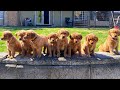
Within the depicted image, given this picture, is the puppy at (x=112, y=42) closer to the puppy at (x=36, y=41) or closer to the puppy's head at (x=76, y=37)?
the puppy's head at (x=76, y=37)

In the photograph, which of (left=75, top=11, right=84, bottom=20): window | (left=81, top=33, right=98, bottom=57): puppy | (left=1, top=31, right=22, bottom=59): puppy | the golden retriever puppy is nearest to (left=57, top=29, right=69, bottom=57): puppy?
(left=81, top=33, right=98, bottom=57): puppy

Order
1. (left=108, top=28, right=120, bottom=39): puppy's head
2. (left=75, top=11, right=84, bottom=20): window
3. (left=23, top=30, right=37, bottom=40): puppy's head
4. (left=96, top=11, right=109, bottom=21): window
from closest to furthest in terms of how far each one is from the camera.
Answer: (left=23, top=30, right=37, bottom=40): puppy's head
(left=108, top=28, right=120, bottom=39): puppy's head
(left=75, top=11, right=84, bottom=20): window
(left=96, top=11, right=109, bottom=21): window

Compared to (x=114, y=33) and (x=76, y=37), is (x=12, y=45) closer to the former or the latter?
(x=76, y=37)

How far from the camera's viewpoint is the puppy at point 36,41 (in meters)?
3.84

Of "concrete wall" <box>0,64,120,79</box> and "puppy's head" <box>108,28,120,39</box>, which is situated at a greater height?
"puppy's head" <box>108,28,120,39</box>

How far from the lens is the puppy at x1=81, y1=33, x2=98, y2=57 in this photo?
13.1ft

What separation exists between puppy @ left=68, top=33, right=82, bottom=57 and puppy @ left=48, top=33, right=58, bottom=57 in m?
0.20

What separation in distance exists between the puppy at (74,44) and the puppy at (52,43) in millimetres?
200

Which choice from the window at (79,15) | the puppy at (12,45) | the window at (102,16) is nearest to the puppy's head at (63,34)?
the puppy at (12,45)

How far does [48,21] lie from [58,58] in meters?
20.7

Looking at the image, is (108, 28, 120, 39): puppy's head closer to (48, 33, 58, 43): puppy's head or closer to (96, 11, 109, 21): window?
(48, 33, 58, 43): puppy's head

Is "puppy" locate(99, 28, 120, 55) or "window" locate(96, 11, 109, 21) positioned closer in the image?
"puppy" locate(99, 28, 120, 55)

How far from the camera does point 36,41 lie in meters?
3.93
